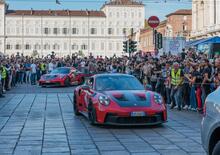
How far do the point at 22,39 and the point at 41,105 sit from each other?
140192mm

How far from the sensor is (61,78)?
3294 cm

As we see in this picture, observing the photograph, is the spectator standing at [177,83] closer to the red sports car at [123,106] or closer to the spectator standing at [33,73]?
the red sports car at [123,106]

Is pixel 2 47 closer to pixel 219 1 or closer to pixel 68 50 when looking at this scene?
pixel 68 50

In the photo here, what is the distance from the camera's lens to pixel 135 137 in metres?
11.0

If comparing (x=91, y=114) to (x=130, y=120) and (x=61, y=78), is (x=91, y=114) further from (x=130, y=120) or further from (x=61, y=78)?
(x=61, y=78)

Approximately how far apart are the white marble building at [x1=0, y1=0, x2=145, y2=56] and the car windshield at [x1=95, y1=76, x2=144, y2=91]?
145 meters

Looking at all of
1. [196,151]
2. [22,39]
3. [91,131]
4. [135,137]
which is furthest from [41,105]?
[22,39]

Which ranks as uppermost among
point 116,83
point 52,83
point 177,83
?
point 116,83

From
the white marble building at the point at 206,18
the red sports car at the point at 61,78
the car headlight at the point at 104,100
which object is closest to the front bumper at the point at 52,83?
the red sports car at the point at 61,78

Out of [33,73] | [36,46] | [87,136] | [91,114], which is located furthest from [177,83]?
[36,46]

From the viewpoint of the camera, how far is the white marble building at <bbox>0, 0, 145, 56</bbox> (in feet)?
516

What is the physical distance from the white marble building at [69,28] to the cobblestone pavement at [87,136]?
14400 cm

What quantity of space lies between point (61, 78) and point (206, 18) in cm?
6917

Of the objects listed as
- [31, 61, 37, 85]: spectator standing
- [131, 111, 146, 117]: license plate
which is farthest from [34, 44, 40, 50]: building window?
[131, 111, 146, 117]: license plate
